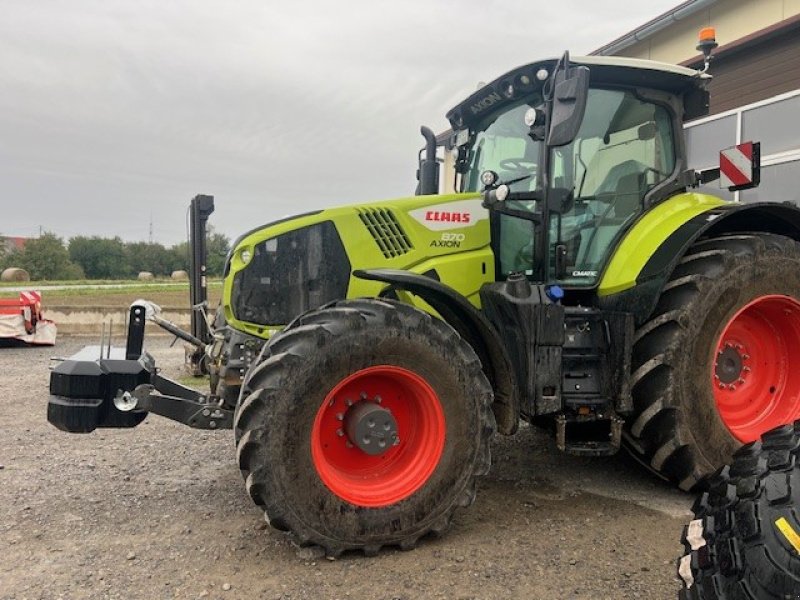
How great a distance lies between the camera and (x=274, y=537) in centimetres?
323

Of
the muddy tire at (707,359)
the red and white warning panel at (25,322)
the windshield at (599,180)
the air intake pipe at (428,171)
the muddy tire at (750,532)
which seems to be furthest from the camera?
the red and white warning panel at (25,322)

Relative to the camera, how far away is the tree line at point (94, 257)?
50.7 meters

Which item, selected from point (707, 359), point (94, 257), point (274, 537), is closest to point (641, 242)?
point (707, 359)

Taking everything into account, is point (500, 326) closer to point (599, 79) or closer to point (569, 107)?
point (569, 107)

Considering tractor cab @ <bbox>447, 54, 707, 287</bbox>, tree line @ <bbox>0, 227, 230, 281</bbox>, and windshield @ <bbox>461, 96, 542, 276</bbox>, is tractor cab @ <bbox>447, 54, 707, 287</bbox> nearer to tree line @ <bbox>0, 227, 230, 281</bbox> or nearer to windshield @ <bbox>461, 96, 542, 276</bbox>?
windshield @ <bbox>461, 96, 542, 276</bbox>

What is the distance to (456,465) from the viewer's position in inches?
127

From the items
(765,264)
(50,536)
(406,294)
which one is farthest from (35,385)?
(765,264)

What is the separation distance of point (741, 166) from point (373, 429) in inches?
114

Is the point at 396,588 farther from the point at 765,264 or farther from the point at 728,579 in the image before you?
the point at 765,264

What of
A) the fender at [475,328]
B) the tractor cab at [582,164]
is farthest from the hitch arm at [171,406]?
the tractor cab at [582,164]

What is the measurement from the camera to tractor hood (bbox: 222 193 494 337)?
3654 mm

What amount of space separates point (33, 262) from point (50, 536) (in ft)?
176

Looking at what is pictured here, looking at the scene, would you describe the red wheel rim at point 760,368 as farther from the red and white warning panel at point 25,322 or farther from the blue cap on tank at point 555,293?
the red and white warning panel at point 25,322

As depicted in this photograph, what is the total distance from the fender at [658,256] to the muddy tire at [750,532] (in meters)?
1.56
